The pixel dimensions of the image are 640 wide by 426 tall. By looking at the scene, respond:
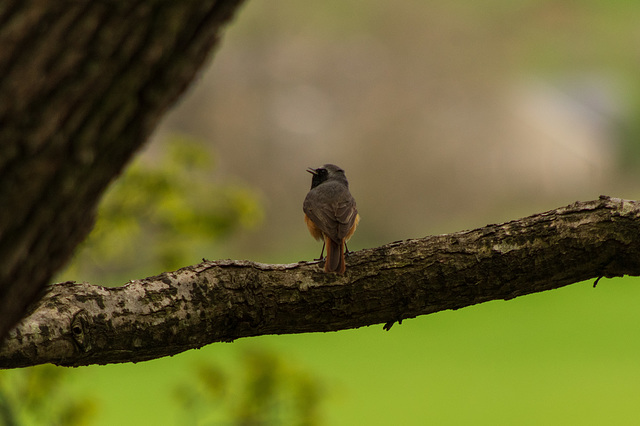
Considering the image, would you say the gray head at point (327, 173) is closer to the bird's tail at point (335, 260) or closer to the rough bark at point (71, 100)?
the bird's tail at point (335, 260)

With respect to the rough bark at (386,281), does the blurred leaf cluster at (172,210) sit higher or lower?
higher

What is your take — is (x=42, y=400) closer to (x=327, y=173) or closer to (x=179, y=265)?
(x=179, y=265)

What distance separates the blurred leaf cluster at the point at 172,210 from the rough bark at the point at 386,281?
3630 mm

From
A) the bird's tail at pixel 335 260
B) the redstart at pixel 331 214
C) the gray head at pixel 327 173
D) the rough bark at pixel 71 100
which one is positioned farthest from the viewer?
the gray head at pixel 327 173

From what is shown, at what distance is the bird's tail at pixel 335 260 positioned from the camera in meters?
3.46

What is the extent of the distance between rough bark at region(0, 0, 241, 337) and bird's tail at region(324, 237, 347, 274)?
1.96 m

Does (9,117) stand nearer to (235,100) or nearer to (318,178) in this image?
(318,178)

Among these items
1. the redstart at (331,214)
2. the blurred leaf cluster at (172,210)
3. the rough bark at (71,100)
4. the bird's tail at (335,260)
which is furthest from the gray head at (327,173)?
the rough bark at (71,100)

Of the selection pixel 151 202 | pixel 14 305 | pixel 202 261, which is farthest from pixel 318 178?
pixel 14 305

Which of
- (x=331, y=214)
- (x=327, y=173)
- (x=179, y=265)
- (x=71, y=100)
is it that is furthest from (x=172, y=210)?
(x=71, y=100)

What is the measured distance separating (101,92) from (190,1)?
0.25 meters

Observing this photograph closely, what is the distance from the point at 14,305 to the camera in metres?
1.57

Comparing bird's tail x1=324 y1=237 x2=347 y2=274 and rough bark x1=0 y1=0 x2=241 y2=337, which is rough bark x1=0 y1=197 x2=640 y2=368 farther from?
rough bark x1=0 y1=0 x2=241 y2=337

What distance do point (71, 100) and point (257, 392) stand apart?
17.5 ft
